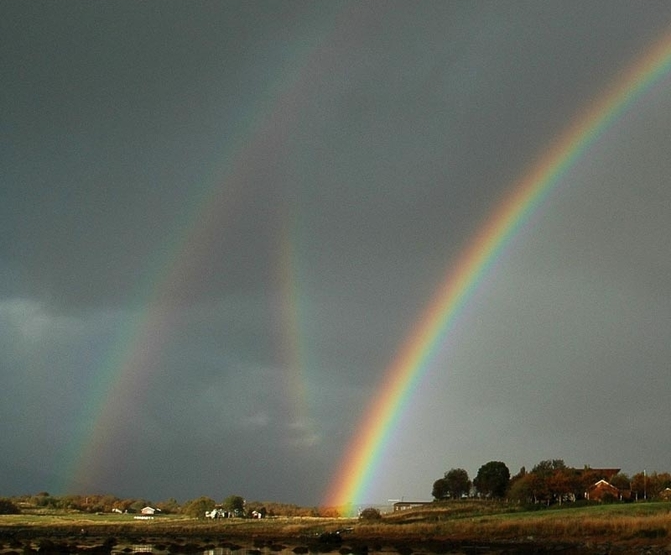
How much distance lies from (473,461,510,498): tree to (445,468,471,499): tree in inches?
644

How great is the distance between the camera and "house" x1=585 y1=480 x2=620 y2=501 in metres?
137

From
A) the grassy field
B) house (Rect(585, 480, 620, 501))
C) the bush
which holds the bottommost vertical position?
the grassy field

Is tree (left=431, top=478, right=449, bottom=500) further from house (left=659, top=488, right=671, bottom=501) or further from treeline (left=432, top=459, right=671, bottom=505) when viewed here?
house (left=659, top=488, right=671, bottom=501)

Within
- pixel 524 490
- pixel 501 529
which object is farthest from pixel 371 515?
pixel 501 529

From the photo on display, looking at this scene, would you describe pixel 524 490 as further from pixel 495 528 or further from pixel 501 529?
pixel 501 529

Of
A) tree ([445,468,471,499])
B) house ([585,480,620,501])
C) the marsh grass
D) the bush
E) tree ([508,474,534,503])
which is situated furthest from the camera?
tree ([445,468,471,499])

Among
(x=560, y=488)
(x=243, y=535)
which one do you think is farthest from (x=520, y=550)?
(x=560, y=488)

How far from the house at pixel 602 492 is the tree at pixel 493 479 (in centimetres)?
2510

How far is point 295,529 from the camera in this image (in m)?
129

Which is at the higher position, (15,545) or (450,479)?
(450,479)

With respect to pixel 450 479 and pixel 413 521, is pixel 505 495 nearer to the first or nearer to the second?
pixel 450 479

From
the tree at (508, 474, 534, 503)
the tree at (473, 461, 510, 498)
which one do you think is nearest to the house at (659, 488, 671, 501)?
the tree at (508, 474, 534, 503)

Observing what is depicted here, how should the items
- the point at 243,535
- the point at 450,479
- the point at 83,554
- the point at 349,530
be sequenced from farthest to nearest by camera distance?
the point at 450,479
the point at 243,535
the point at 349,530
the point at 83,554

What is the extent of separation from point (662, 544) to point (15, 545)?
66052 millimetres
